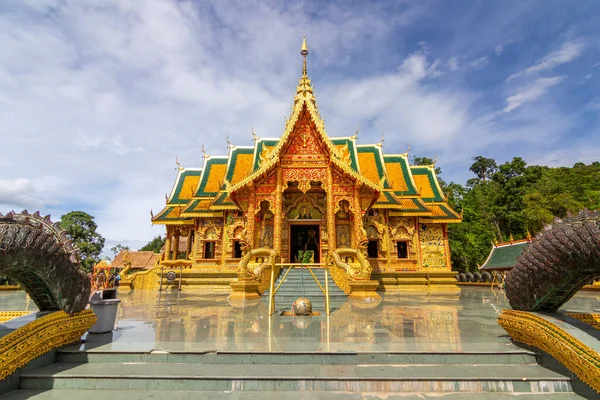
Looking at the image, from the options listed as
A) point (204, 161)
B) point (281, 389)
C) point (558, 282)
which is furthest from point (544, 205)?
point (281, 389)

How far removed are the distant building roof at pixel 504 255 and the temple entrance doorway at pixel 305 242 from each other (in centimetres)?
946

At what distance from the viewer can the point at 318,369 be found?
394 cm

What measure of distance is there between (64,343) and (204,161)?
17770 millimetres

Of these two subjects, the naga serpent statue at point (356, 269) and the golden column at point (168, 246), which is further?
the golden column at point (168, 246)

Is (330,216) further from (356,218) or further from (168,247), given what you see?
(168,247)

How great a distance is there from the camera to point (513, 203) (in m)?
35.8

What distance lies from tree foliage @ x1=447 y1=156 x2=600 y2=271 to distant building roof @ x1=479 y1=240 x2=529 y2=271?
11.5 metres

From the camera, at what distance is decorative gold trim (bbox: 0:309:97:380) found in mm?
3471

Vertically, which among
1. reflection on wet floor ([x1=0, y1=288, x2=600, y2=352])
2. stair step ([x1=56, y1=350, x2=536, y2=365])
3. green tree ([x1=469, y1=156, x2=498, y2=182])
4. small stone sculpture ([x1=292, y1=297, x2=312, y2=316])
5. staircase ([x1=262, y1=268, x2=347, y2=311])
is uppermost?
green tree ([x1=469, y1=156, x2=498, y2=182])

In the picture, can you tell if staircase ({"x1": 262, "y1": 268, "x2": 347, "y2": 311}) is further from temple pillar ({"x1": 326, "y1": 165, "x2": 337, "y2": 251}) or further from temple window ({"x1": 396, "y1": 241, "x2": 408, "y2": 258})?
temple window ({"x1": 396, "y1": 241, "x2": 408, "y2": 258})

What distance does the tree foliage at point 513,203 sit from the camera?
29.2m

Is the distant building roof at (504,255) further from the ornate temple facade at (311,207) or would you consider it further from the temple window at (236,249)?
the temple window at (236,249)

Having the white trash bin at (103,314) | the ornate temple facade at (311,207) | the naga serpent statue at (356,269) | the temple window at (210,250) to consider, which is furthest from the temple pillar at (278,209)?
the white trash bin at (103,314)

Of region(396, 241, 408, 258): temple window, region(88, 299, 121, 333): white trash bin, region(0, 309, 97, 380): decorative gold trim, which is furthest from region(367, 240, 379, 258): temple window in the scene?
region(0, 309, 97, 380): decorative gold trim
